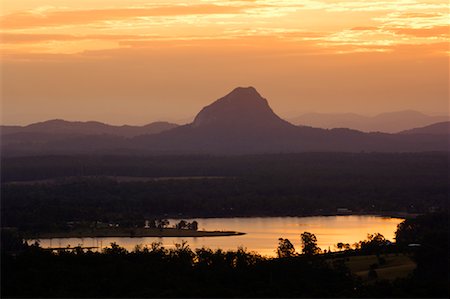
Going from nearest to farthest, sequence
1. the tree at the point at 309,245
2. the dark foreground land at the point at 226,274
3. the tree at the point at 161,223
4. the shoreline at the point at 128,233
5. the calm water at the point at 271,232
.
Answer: the dark foreground land at the point at 226,274
the tree at the point at 309,245
the calm water at the point at 271,232
the shoreline at the point at 128,233
the tree at the point at 161,223

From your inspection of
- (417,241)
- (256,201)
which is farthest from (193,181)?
(417,241)

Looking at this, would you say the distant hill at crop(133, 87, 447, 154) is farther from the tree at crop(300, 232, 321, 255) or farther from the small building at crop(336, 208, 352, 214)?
the tree at crop(300, 232, 321, 255)

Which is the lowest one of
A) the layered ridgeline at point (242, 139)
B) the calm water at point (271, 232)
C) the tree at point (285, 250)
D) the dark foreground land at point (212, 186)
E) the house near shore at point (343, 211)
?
the tree at point (285, 250)

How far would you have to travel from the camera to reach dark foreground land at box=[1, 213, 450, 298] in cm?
3484

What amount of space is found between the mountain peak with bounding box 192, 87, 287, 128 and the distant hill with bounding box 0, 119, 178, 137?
796 inches

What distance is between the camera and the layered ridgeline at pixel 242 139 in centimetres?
15325

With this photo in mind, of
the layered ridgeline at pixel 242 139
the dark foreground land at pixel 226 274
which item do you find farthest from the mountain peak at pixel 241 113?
the dark foreground land at pixel 226 274

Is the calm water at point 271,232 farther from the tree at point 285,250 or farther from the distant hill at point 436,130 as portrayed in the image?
the distant hill at point 436,130

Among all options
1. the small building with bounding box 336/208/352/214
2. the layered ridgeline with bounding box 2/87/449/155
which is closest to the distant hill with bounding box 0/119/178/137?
the layered ridgeline with bounding box 2/87/449/155

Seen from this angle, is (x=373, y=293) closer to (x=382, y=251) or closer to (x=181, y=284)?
(x=181, y=284)

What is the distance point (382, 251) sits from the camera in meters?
50.5

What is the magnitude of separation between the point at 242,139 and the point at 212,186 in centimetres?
5937

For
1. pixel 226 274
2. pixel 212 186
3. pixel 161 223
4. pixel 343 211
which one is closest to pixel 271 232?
pixel 161 223

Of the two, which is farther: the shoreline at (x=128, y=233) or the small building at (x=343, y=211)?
the small building at (x=343, y=211)
